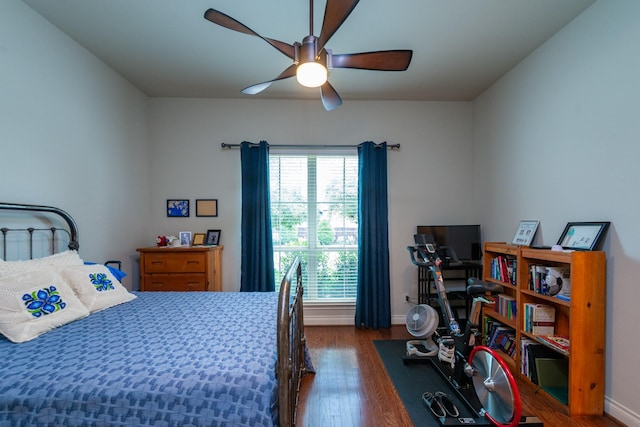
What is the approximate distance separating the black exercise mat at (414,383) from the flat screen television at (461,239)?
1248mm

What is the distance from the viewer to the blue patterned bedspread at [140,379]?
988 millimetres

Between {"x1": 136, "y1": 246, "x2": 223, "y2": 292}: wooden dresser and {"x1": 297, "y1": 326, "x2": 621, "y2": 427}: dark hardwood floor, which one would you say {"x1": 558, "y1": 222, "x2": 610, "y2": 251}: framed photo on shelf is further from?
{"x1": 136, "y1": 246, "x2": 223, "y2": 292}: wooden dresser

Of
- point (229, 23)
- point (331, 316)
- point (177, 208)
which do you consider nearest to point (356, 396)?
point (331, 316)

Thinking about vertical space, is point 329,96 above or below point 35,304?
above

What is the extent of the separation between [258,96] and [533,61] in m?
2.83

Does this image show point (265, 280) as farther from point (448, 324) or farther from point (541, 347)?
point (541, 347)

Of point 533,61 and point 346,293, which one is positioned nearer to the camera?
point 533,61

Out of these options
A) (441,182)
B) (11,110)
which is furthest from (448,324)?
(11,110)

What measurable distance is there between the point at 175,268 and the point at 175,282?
0.15 metres

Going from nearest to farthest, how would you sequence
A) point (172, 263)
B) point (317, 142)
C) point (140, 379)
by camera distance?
point (140, 379), point (172, 263), point (317, 142)

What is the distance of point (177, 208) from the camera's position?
3.55 m

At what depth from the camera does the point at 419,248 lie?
272 centimetres

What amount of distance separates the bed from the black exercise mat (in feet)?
3.74

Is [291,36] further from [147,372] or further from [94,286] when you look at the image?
[147,372]
